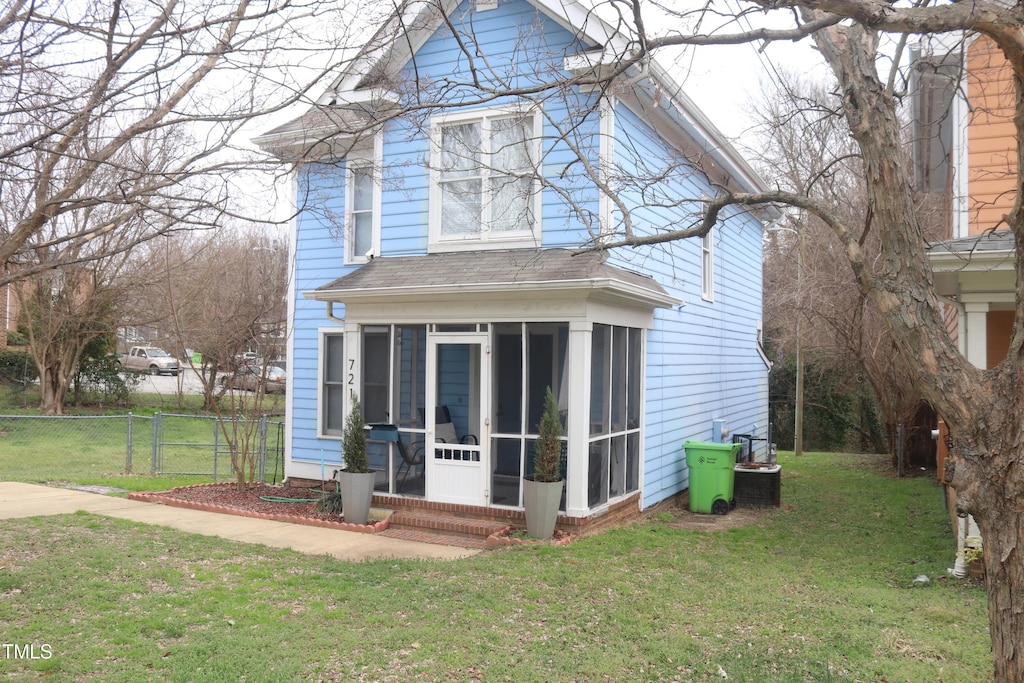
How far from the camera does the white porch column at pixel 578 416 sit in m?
8.79

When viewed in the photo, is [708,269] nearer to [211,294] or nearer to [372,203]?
[372,203]

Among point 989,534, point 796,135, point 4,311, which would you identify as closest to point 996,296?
point 989,534

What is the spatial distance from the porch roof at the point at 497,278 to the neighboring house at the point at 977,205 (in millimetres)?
3248

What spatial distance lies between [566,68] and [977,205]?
485cm

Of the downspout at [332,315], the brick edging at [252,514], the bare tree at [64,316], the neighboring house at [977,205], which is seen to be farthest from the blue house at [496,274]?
the bare tree at [64,316]

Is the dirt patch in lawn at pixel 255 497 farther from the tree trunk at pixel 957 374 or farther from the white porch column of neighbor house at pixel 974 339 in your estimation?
the tree trunk at pixel 957 374

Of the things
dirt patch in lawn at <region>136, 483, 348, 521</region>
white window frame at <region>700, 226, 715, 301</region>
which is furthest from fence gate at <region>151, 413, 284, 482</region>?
white window frame at <region>700, 226, 715, 301</region>

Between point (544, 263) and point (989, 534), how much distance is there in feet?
20.3

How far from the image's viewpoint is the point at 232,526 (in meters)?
9.30

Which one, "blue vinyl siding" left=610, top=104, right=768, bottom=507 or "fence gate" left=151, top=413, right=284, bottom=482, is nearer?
"blue vinyl siding" left=610, top=104, right=768, bottom=507

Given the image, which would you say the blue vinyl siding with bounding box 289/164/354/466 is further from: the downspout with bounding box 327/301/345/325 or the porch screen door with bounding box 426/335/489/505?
the porch screen door with bounding box 426/335/489/505

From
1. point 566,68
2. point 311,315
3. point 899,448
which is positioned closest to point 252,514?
point 311,315

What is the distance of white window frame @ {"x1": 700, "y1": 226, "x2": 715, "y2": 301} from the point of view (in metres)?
13.5

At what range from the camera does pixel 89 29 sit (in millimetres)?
5168
